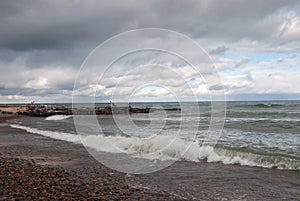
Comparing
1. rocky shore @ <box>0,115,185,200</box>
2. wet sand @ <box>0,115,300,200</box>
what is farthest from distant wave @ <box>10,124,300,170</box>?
rocky shore @ <box>0,115,185,200</box>

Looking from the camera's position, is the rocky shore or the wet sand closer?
the rocky shore

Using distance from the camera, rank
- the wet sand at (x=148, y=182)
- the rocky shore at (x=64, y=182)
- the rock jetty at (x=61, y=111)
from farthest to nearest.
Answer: the rock jetty at (x=61, y=111) → the wet sand at (x=148, y=182) → the rocky shore at (x=64, y=182)

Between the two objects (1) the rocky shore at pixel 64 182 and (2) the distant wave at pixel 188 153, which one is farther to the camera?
(2) the distant wave at pixel 188 153

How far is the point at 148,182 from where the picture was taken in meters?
8.26

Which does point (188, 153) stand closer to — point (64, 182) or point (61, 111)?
point (64, 182)

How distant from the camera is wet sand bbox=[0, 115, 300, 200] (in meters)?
6.84

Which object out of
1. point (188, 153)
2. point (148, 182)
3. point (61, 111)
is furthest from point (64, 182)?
point (61, 111)

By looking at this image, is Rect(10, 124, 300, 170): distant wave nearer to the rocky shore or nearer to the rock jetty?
the rocky shore

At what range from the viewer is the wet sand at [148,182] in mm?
6840

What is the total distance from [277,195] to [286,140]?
9782 millimetres

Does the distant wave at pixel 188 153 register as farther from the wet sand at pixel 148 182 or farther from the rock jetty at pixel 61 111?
the rock jetty at pixel 61 111

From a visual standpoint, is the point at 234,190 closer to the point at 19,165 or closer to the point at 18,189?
the point at 18,189

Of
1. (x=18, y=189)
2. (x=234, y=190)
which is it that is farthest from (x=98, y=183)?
(x=234, y=190)

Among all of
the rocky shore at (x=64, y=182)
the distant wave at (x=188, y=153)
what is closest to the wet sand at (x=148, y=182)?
the rocky shore at (x=64, y=182)
